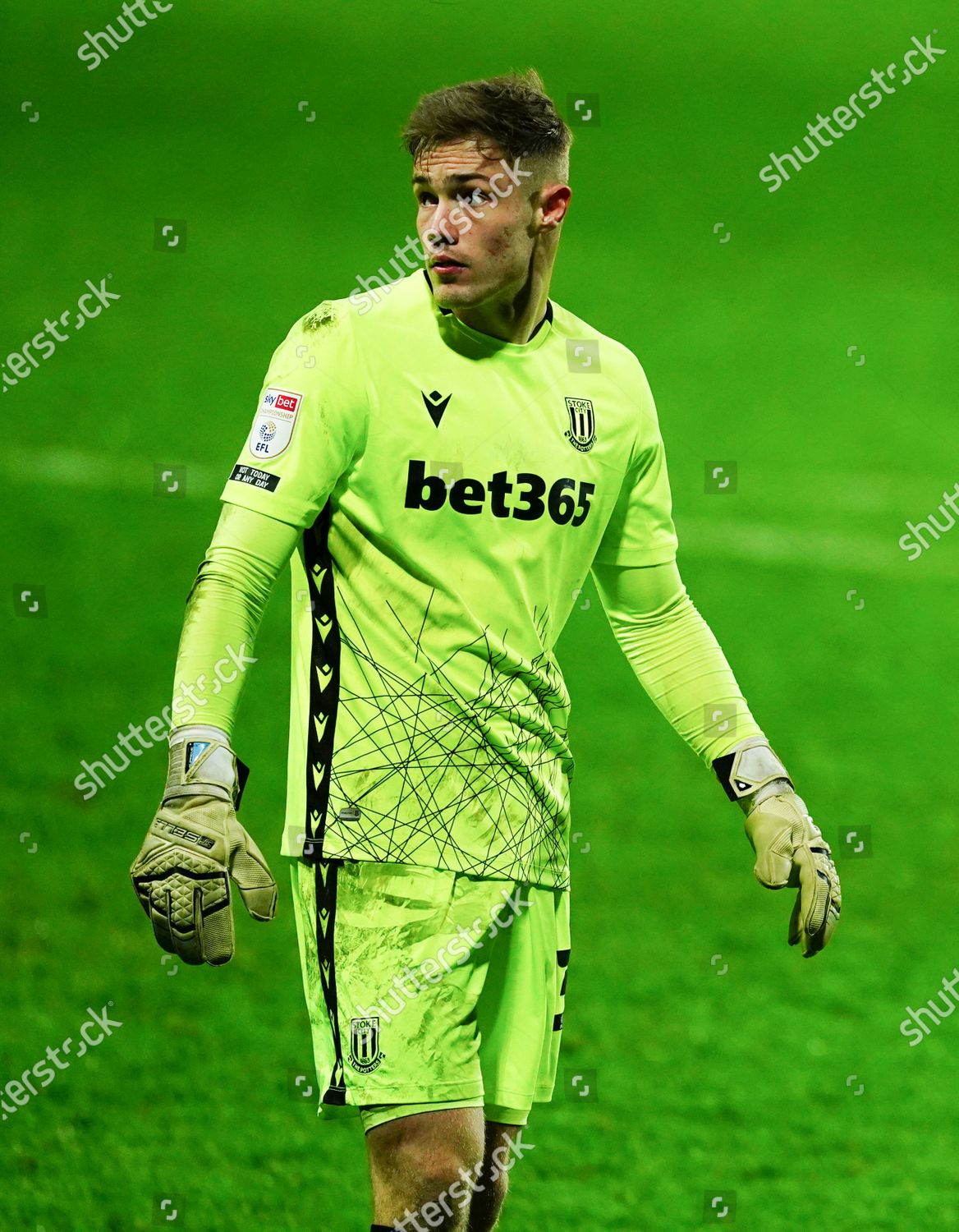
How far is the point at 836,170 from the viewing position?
1945cm

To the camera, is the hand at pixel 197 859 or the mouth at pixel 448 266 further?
the mouth at pixel 448 266

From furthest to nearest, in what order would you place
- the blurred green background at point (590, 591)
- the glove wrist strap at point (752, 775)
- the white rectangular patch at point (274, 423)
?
1. the blurred green background at point (590, 591)
2. the glove wrist strap at point (752, 775)
3. the white rectangular patch at point (274, 423)

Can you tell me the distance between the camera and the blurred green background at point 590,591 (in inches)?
264

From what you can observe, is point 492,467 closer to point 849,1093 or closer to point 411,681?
point 411,681

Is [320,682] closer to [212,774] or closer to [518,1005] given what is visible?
[212,774]

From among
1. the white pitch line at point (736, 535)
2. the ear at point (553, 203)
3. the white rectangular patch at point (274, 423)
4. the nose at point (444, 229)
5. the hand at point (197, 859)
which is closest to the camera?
the hand at point (197, 859)

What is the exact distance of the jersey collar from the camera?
12.7 ft

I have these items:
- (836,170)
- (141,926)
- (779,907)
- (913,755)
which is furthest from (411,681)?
(836,170)

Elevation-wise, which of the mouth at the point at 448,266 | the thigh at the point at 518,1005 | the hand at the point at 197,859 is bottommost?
the thigh at the point at 518,1005

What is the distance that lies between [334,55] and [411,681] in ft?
41.8

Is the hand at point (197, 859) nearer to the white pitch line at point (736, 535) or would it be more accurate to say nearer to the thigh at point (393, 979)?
the thigh at point (393, 979)

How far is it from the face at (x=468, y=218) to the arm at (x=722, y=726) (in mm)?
864

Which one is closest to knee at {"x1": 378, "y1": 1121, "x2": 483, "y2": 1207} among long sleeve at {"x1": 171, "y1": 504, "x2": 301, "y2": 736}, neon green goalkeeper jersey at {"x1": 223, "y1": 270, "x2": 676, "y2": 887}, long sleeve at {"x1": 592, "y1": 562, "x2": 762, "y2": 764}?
neon green goalkeeper jersey at {"x1": 223, "y1": 270, "x2": 676, "y2": 887}

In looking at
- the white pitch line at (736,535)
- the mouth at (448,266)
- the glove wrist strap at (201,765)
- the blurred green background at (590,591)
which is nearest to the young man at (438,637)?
the mouth at (448,266)
